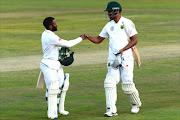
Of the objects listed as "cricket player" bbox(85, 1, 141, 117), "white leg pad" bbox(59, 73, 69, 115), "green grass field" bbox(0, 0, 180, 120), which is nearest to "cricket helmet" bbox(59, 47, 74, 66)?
"white leg pad" bbox(59, 73, 69, 115)

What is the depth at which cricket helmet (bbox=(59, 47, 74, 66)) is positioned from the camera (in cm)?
1083

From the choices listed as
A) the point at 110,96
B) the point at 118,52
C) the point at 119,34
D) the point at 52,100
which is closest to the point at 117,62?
the point at 118,52

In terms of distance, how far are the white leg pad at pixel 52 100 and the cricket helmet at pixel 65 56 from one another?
0.45 meters

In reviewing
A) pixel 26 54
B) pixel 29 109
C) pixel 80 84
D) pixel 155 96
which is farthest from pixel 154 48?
pixel 29 109

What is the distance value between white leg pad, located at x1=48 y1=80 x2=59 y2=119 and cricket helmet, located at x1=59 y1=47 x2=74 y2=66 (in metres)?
0.45

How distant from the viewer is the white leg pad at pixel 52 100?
1059cm

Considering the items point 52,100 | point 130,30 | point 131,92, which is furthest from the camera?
point 131,92

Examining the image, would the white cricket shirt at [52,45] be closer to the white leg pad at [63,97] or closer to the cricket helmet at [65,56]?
the cricket helmet at [65,56]

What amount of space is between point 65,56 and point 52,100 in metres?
0.86

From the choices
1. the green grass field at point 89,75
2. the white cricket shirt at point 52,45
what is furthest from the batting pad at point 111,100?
the white cricket shirt at point 52,45

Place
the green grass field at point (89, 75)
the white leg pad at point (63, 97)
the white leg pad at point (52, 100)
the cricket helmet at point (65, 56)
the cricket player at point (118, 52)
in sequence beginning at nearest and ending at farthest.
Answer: the white leg pad at point (52, 100) → the cricket player at point (118, 52) → the cricket helmet at point (65, 56) → the white leg pad at point (63, 97) → the green grass field at point (89, 75)

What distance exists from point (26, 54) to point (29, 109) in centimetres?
1018

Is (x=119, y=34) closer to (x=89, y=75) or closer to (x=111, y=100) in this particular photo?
(x=111, y=100)

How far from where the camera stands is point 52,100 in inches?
418
